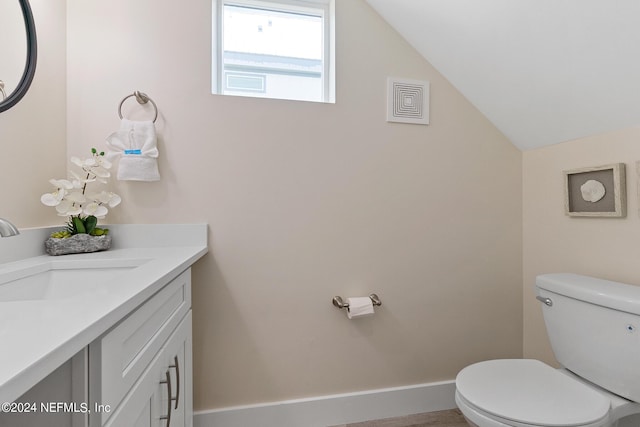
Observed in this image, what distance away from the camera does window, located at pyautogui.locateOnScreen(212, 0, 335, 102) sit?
1.55 meters

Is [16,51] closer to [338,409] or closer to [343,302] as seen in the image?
[343,302]

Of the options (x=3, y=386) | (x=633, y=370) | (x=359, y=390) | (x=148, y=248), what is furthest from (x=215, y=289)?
(x=633, y=370)

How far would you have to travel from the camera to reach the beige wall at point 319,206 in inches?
54.1

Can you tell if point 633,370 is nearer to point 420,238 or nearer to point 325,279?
point 420,238

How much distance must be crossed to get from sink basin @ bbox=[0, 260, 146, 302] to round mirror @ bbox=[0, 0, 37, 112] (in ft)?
1.79

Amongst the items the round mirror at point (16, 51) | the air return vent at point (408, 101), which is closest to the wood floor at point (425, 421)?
the air return vent at point (408, 101)

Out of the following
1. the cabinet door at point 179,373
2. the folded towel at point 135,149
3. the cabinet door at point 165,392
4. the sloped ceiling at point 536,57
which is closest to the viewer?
the cabinet door at point 165,392

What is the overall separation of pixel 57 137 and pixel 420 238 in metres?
1.72

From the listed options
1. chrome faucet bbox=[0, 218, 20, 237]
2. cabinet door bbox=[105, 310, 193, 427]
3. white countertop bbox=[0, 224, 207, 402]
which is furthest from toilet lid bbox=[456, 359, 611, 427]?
chrome faucet bbox=[0, 218, 20, 237]

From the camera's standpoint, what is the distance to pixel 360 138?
1.55 m

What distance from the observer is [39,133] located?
1.18 m

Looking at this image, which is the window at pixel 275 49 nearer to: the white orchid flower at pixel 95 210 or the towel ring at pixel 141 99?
the towel ring at pixel 141 99

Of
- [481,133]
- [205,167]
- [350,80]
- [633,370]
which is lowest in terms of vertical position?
[633,370]

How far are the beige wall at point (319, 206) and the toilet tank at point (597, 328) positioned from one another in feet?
1.41
